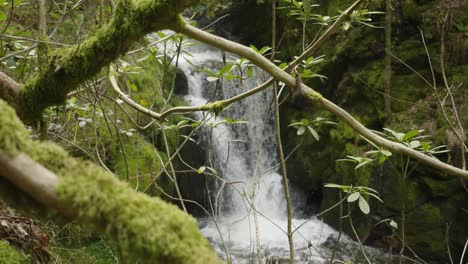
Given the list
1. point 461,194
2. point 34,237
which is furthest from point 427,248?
point 34,237

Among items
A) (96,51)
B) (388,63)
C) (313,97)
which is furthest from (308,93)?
(388,63)

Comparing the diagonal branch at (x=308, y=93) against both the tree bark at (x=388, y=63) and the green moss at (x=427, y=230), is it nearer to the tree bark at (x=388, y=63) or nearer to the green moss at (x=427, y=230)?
the tree bark at (x=388, y=63)

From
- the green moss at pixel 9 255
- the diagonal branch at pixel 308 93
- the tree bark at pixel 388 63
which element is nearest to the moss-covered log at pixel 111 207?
the diagonal branch at pixel 308 93

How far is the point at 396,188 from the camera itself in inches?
256

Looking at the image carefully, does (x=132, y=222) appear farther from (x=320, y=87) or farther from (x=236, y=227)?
(x=320, y=87)

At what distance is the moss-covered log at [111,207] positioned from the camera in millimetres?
639

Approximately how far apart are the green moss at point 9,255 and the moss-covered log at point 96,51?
2.74 feet

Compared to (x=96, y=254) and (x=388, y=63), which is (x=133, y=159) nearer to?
(x=96, y=254)

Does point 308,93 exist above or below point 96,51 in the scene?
below

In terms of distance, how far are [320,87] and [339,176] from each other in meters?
2.06

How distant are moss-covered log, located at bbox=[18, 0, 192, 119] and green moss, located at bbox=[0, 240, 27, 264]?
2.74 ft

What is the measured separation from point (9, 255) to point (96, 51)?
124cm

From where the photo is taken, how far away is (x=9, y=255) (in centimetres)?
202

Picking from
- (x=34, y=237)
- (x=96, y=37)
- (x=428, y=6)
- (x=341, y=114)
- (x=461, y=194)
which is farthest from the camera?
(x=428, y=6)
